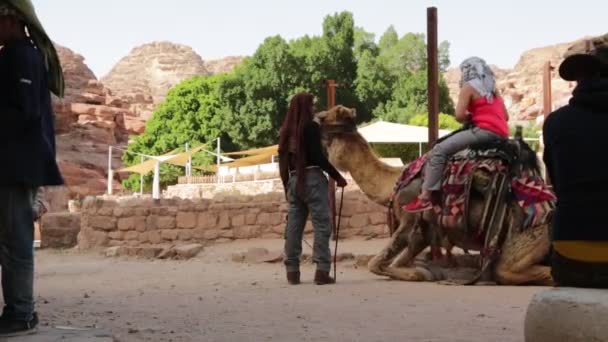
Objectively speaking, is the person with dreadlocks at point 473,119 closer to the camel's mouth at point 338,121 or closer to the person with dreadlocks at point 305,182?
the person with dreadlocks at point 305,182

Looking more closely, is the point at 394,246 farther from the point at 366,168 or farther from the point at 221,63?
the point at 221,63

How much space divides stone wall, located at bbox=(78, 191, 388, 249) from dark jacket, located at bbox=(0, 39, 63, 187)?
1052 cm

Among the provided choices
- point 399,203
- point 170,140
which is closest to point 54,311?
point 399,203

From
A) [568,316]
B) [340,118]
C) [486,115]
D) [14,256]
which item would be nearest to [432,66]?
[340,118]

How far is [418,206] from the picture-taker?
28.6 ft

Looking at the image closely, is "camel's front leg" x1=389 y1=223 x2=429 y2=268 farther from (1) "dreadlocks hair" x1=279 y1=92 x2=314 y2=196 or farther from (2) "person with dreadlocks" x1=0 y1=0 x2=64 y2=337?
(2) "person with dreadlocks" x1=0 y1=0 x2=64 y2=337

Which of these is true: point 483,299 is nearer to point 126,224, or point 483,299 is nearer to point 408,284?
point 408,284

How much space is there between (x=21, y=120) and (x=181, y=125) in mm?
63407

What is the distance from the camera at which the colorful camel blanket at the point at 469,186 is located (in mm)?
8195

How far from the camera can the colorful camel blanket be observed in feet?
26.9

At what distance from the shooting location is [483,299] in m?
7.19

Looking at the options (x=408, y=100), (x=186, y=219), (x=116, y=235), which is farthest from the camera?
(x=408, y=100)

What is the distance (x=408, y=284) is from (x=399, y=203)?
2.92 feet

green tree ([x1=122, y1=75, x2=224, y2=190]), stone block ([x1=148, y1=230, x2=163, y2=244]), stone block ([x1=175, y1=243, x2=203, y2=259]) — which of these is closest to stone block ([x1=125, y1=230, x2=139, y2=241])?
stone block ([x1=148, y1=230, x2=163, y2=244])
